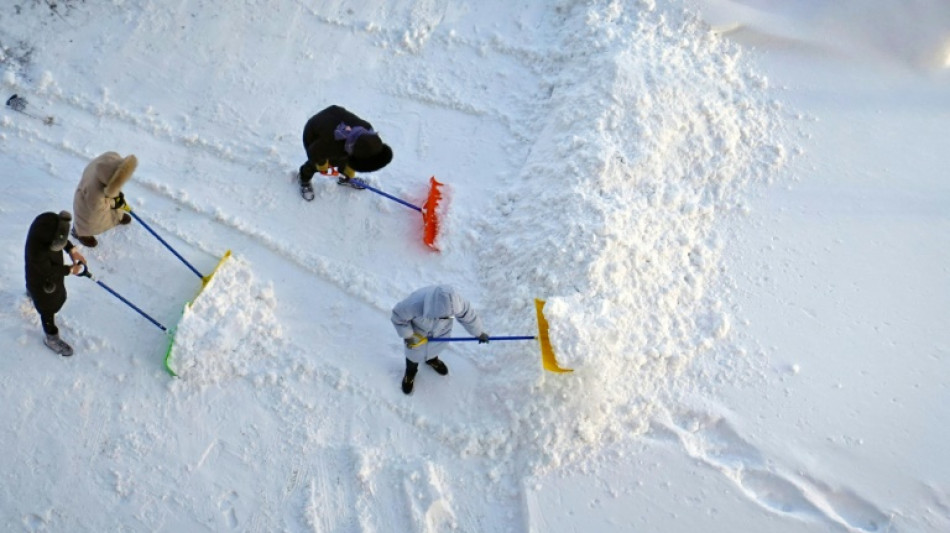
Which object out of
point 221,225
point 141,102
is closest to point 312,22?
point 141,102

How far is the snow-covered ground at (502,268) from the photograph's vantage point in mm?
3904

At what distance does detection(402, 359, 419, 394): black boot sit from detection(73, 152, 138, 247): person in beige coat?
1.94 m

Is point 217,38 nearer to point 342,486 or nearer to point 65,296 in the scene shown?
point 65,296

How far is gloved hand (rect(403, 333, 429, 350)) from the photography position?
3850 mm

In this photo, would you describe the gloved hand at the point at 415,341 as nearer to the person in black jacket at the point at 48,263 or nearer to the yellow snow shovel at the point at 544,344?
the yellow snow shovel at the point at 544,344

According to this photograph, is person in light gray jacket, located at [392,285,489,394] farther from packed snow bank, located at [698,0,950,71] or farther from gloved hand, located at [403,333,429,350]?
packed snow bank, located at [698,0,950,71]

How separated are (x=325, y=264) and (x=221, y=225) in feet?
2.57

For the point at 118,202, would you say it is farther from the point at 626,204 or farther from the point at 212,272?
the point at 626,204

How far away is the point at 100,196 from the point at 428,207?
1.96 meters

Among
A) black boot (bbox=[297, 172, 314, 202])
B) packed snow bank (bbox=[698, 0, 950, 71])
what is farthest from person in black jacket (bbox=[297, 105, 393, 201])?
packed snow bank (bbox=[698, 0, 950, 71])

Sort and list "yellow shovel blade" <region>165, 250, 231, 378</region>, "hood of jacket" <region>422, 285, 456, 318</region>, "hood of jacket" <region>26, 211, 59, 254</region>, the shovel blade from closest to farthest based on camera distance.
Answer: "hood of jacket" <region>422, 285, 456, 318</region> < "hood of jacket" <region>26, 211, 59, 254</region> < "yellow shovel blade" <region>165, 250, 231, 378</region> < the shovel blade

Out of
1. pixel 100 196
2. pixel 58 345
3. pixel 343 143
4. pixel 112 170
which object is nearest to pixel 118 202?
pixel 100 196

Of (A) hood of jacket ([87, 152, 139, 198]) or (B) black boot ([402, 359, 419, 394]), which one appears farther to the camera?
(B) black boot ([402, 359, 419, 394])

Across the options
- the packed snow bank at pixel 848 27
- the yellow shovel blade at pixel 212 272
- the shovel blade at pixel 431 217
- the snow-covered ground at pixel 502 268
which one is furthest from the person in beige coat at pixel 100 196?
the packed snow bank at pixel 848 27
